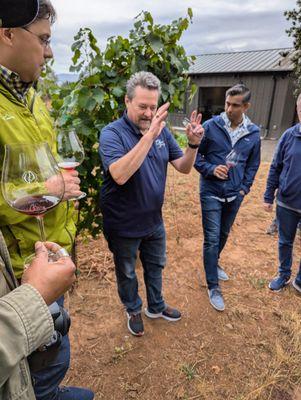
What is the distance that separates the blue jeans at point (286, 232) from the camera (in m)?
3.17

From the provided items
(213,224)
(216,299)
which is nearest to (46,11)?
(213,224)

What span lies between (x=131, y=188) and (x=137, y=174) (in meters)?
→ 0.12

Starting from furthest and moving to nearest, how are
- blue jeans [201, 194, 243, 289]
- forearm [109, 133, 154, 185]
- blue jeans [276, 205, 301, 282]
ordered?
blue jeans [276, 205, 301, 282]
blue jeans [201, 194, 243, 289]
forearm [109, 133, 154, 185]

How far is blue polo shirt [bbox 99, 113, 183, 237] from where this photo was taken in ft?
7.15

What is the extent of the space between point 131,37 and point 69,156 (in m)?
1.72

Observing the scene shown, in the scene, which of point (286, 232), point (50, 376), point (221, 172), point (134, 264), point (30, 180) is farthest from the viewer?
point (286, 232)

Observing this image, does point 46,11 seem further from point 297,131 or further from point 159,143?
point 297,131

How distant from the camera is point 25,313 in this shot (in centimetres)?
88

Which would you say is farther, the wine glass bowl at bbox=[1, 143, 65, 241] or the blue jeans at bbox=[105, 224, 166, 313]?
the blue jeans at bbox=[105, 224, 166, 313]

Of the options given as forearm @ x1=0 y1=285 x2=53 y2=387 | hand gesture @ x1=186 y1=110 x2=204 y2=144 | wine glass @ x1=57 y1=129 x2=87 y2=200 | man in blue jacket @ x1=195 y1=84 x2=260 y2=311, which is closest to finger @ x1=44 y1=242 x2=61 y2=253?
forearm @ x1=0 y1=285 x2=53 y2=387

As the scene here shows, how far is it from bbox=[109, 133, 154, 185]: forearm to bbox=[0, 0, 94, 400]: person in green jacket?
0.47 meters

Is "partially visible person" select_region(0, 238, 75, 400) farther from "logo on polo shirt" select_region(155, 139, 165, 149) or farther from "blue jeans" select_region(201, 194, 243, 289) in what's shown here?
"blue jeans" select_region(201, 194, 243, 289)

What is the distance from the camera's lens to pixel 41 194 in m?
1.11

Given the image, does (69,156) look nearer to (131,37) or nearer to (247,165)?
(131,37)
